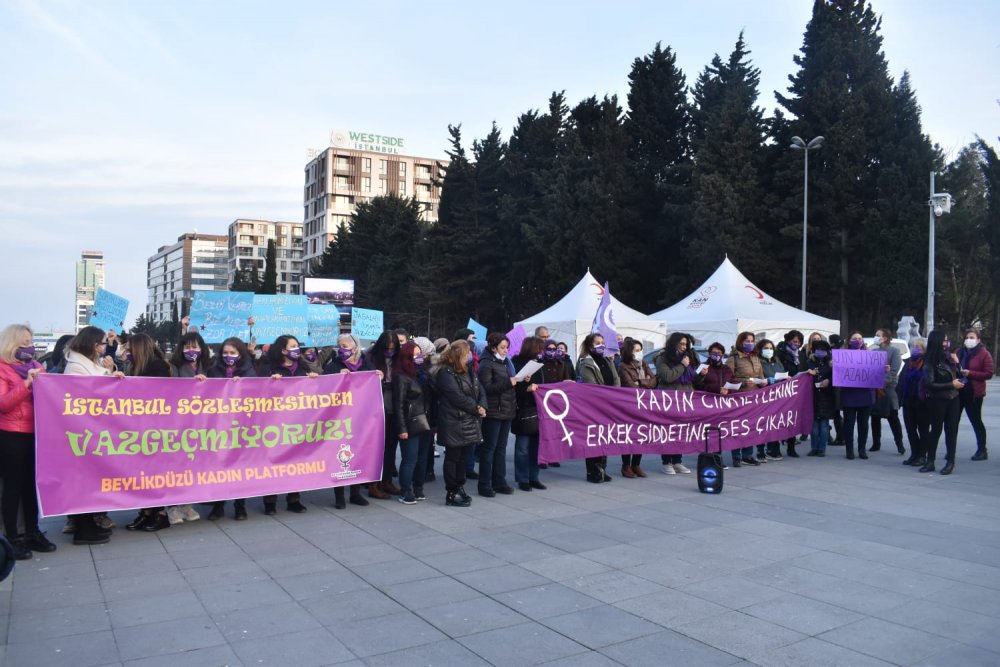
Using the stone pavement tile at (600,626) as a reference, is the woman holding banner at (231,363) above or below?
above

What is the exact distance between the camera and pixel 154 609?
5.20m

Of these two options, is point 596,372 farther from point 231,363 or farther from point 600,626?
point 600,626

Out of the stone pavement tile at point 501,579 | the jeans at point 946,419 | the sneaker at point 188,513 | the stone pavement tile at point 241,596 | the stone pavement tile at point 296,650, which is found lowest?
the stone pavement tile at point 296,650

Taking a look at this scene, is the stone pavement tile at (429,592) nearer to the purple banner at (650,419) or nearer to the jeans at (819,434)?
the purple banner at (650,419)

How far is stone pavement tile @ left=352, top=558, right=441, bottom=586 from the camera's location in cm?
586

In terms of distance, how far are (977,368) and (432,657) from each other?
9.50 meters

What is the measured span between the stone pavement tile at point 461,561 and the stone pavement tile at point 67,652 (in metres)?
2.40

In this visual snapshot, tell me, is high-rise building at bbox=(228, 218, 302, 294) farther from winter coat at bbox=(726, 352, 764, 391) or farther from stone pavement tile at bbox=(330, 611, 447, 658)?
stone pavement tile at bbox=(330, 611, 447, 658)

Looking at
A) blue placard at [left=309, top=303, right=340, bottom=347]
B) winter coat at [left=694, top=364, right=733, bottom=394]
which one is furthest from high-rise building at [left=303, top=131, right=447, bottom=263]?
winter coat at [left=694, top=364, right=733, bottom=394]

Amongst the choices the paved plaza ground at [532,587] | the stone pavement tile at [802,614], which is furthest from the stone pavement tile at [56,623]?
the stone pavement tile at [802,614]

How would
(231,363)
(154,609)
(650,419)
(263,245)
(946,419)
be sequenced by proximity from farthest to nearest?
1. (263,245)
2. (946,419)
3. (650,419)
4. (231,363)
5. (154,609)

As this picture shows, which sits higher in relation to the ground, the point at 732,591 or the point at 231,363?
the point at 231,363

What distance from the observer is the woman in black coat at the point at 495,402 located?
8.92 meters

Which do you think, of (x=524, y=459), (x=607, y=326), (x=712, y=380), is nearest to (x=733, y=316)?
(x=607, y=326)
